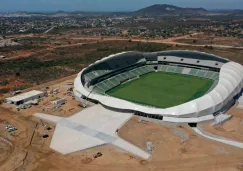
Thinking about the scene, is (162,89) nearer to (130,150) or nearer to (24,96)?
(130,150)

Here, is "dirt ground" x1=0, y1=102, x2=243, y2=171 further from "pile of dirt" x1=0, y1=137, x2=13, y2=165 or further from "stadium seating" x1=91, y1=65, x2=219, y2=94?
"stadium seating" x1=91, y1=65, x2=219, y2=94

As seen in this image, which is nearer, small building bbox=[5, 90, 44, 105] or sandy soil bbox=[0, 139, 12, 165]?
sandy soil bbox=[0, 139, 12, 165]

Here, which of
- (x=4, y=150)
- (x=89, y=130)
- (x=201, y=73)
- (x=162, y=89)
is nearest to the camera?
(x=4, y=150)

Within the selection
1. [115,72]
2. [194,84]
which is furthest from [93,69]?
[194,84]

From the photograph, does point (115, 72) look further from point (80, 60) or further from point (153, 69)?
point (80, 60)

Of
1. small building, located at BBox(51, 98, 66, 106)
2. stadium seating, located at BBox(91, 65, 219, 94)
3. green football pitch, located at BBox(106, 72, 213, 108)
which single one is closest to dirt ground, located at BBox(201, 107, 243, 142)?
green football pitch, located at BBox(106, 72, 213, 108)

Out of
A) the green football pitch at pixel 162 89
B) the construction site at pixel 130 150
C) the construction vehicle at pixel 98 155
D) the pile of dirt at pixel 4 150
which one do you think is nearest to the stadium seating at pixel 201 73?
the green football pitch at pixel 162 89

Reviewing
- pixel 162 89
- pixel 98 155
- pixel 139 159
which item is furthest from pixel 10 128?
pixel 162 89
